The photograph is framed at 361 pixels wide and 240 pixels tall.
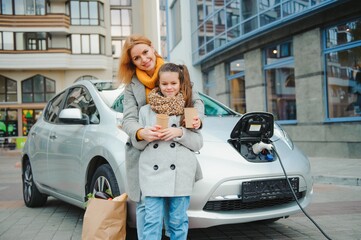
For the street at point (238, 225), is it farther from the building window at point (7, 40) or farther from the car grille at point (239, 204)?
the building window at point (7, 40)

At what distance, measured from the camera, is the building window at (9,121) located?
35.1 m

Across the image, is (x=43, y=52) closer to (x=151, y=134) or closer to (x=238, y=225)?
(x=238, y=225)

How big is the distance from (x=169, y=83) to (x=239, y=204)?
1186 millimetres

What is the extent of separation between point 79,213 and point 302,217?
2773 millimetres

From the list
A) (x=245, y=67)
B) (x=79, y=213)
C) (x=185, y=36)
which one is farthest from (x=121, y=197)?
(x=185, y=36)

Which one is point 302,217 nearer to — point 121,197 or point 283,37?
point 121,197

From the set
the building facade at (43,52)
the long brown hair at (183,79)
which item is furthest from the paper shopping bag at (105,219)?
the building facade at (43,52)

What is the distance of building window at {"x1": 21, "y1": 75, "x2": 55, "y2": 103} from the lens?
1423 inches

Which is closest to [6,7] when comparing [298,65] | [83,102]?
[298,65]

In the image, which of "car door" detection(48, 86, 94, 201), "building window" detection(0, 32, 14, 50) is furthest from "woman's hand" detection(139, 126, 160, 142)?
"building window" detection(0, 32, 14, 50)

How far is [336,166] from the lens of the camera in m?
9.20

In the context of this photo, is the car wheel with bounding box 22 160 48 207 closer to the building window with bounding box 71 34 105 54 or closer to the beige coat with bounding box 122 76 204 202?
the beige coat with bounding box 122 76 204 202

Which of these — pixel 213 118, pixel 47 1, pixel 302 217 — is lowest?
pixel 302 217

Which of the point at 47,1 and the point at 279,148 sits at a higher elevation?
the point at 47,1
